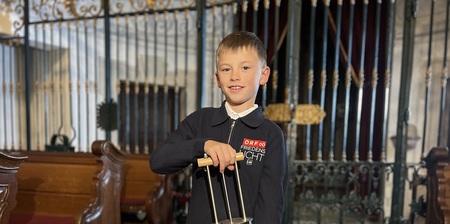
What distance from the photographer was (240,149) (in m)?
1.00

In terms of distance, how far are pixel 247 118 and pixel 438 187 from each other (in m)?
1.69

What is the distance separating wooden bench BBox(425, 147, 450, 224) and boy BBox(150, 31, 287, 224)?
149 cm

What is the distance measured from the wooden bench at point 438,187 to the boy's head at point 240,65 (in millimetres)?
1634

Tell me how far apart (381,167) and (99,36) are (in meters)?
4.50

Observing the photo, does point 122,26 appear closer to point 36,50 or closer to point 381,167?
point 36,50

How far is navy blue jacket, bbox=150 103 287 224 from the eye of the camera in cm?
94

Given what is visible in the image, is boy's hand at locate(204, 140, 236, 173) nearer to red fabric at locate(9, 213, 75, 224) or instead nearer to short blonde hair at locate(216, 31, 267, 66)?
short blonde hair at locate(216, 31, 267, 66)

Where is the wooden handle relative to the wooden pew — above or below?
above

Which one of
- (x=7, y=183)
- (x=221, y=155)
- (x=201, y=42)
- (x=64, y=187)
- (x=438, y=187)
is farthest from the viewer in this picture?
(x=201, y=42)

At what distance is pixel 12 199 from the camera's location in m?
1.59

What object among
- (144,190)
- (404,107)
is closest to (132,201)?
(144,190)

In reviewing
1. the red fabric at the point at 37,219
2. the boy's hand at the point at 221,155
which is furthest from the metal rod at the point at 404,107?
the red fabric at the point at 37,219

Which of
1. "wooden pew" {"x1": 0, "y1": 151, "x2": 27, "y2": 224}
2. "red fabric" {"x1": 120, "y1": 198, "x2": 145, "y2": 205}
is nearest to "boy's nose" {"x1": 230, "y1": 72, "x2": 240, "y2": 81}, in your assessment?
"wooden pew" {"x1": 0, "y1": 151, "x2": 27, "y2": 224}

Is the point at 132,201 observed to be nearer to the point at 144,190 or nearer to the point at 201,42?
the point at 144,190
